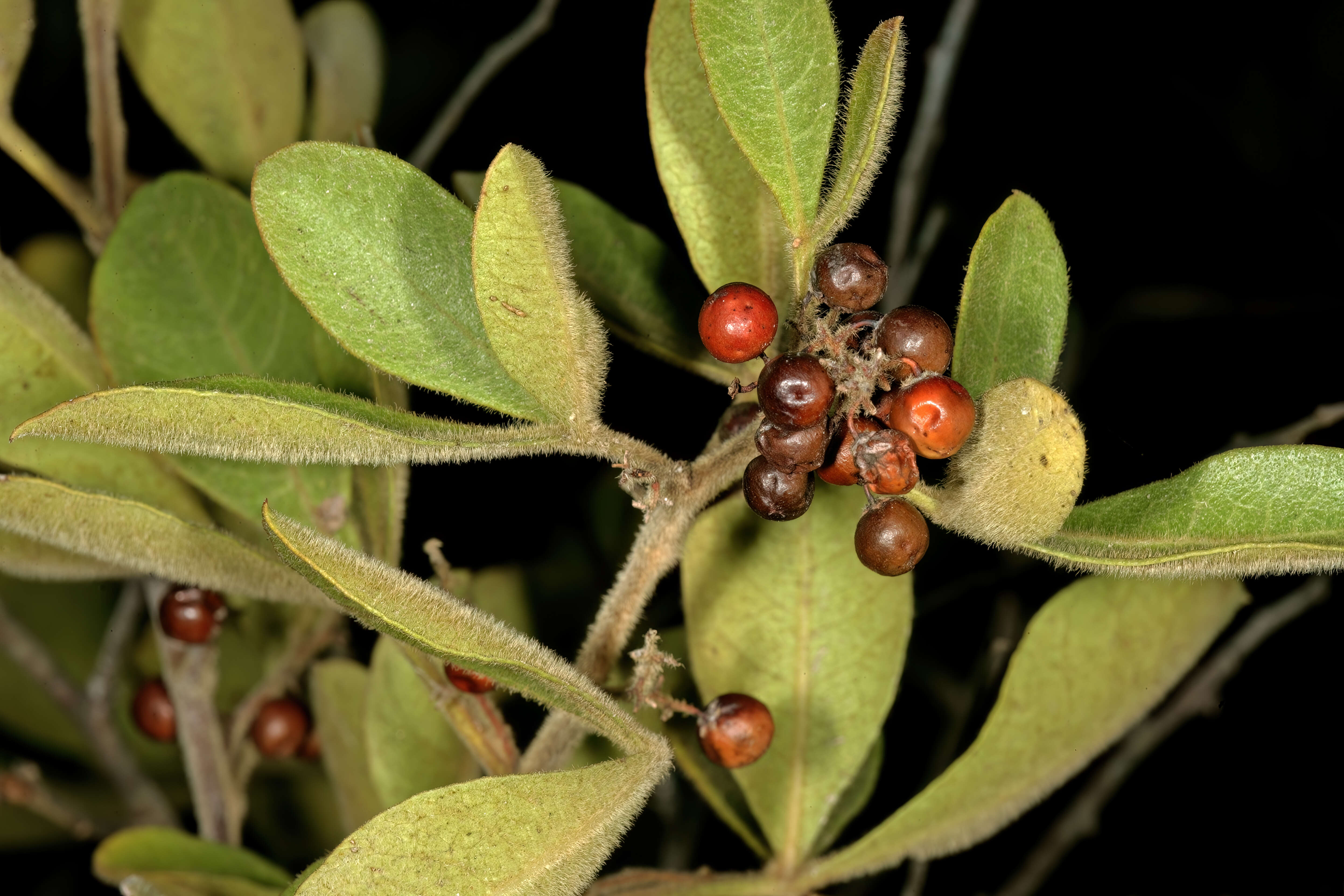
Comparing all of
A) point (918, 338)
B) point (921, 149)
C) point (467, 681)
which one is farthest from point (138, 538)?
point (921, 149)

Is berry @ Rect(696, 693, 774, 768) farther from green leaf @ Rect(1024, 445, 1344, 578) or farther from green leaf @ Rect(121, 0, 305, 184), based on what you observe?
green leaf @ Rect(121, 0, 305, 184)

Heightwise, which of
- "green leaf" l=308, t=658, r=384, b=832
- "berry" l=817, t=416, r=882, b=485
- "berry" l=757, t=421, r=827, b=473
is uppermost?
"berry" l=817, t=416, r=882, b=485

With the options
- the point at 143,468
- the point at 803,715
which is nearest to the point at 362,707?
the point at 143,468

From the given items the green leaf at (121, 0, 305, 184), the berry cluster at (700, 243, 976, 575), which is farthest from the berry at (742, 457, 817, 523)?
the green leaf at (121, 0, 305, 184)

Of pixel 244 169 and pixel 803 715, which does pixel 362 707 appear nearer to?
pixel 803 715

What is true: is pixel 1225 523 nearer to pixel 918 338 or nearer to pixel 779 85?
pixel 918 338

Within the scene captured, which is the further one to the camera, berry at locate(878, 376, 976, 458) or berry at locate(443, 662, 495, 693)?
berry at locate(443, 662, 495, 693)

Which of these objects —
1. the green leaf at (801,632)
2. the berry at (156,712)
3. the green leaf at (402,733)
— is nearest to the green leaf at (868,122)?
the green leaf at (801,632)
